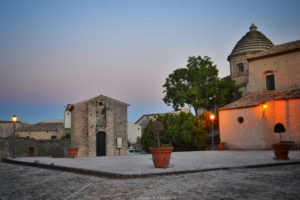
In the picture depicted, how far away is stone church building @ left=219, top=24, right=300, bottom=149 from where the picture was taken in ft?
76.6

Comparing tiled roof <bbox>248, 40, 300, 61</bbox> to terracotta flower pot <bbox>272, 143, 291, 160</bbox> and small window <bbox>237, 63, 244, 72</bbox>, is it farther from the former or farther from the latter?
terracotta flower pot <bbox>272, 143, 291, 160</bbox>

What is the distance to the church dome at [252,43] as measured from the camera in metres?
35.5

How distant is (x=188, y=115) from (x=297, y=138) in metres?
12.2

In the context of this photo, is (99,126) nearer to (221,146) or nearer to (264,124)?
(221,146)

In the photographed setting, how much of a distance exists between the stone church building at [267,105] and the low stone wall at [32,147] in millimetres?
23542

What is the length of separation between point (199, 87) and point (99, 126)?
12.4 meters

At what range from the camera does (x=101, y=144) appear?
1273 inches

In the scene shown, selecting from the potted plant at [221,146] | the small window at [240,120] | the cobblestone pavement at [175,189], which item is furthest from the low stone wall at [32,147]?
the cobblestone pavement at [175,189]

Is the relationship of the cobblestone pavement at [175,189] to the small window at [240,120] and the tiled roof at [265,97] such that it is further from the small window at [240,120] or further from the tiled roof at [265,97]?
the small window at [240,120]

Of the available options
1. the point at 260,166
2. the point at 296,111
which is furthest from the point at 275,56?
the point at 260,166

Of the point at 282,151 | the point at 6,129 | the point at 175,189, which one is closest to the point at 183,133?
the point at 282,151

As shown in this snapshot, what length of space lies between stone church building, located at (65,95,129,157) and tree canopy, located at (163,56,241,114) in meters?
6.24

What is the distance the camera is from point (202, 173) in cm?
965

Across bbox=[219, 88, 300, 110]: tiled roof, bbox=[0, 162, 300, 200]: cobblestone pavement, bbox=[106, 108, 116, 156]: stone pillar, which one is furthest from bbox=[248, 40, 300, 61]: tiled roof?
bbox=[0, 162, 300, 200]: cobblestone pavement
